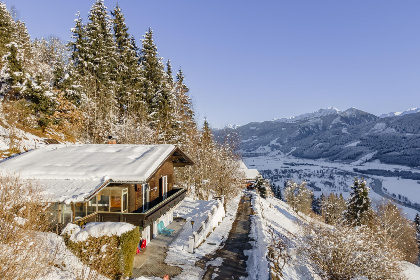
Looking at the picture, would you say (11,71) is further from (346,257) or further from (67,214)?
(346,257)

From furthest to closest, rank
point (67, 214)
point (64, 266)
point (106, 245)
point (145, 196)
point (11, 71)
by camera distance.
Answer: point (11, 71) → point (145, 196) → point (67, 214) → point (106, 245) → point (64, 266)

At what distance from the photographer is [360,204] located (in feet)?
169

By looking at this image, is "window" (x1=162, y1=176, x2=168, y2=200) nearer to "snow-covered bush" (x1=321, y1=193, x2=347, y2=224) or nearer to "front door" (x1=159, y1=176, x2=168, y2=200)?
"front door" (x1=159, y1=176, x2=168, y2=200)

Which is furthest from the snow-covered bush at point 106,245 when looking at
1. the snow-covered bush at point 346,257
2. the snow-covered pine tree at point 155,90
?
the snow-covered pine tree at point 155,90

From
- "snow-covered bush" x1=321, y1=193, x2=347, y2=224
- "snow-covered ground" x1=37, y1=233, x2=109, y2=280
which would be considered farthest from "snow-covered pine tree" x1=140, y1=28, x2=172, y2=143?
"snow-covered ground" x1=37, y1=233, x2=109, y2=280

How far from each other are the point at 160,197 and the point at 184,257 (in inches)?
271

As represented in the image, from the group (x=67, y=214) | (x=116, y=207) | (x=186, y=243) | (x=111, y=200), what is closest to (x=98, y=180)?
(x=111, y=200)

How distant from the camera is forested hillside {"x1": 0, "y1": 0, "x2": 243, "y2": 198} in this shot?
30969mm

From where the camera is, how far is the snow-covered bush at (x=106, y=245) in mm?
10866

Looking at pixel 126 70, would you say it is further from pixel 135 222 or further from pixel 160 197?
pixel 135 222

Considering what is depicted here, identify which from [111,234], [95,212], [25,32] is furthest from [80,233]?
[25,32]

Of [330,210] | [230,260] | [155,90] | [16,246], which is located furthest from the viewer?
[330,210]

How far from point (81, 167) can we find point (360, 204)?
173ft

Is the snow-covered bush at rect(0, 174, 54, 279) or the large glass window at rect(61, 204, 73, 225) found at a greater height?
the snow-covered bush at rect(0, 174, 54, 279)
